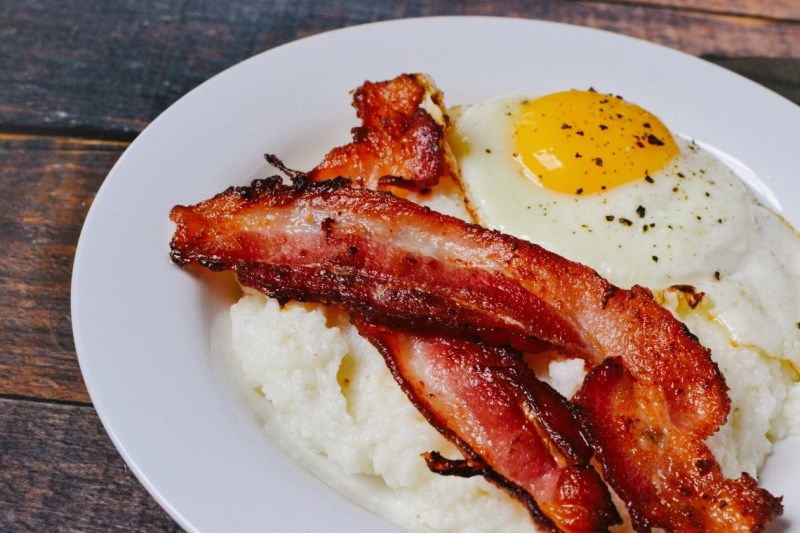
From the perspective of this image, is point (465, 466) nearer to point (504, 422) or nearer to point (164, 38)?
point (504, 422)

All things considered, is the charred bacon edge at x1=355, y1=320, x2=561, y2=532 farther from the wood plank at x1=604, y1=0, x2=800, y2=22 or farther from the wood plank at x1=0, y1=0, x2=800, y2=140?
the wood plank at x1=604, y1=0, x2=800, y2=22

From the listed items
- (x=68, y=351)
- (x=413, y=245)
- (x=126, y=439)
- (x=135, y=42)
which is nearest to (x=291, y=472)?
(x=126, y=439)

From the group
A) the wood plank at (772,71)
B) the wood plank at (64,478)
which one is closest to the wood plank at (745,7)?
the wood plank at (772,71)

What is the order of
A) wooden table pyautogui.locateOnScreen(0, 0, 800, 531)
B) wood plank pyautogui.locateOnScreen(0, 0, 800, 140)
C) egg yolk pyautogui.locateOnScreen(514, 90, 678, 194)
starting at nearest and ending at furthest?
wooden table pyautogui.locateOnScreen(0, 0, 800, 531)
egg yolk pyautogui.locateOnScreen(514, 90, 678, 194)
wood plank pyautogui.locateOnScreen(0, 0, 800, 140)

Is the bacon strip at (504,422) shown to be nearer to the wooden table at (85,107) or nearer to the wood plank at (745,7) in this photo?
the wooden table at (85,107)

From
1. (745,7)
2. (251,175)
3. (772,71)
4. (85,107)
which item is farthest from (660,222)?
(85,107)

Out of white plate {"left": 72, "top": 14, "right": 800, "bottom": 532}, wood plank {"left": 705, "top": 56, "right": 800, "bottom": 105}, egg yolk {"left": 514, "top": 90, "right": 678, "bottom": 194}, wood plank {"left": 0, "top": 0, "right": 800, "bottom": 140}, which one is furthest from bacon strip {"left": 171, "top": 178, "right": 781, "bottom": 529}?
wood plank {"left": 705, "top": 56, "right": 800, "bottom": 105}

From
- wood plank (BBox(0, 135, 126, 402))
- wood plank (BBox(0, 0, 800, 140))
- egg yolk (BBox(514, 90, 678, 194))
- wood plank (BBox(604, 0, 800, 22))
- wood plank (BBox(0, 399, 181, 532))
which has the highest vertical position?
wood plank (BBox(604, 0, 800, 22))

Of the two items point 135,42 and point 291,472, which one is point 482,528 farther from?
point 135,42
